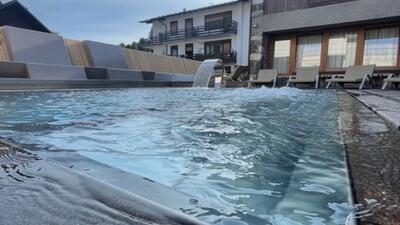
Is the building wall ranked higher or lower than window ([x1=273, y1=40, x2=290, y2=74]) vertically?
higher

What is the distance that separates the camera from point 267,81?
438 inches

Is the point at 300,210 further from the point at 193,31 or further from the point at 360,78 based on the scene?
the point at 193,31

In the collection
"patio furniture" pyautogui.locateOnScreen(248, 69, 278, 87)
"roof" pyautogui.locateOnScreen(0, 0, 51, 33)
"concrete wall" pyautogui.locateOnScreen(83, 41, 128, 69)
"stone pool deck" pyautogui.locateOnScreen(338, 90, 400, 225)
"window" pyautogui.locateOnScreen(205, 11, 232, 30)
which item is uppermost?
"window" pyautogui.locateOnScreen(205, 11, 232, 30)

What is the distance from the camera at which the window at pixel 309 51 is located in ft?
38.8

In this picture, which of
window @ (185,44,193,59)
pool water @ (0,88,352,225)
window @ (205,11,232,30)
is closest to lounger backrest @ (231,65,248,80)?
pool water @ (0,88,352,225)

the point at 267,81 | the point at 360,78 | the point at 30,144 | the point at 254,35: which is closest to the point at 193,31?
the point at 254,35

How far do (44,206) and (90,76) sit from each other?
7.33 m

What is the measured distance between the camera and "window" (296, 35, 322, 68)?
38.8ft

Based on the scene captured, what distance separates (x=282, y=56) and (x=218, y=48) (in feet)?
48.8

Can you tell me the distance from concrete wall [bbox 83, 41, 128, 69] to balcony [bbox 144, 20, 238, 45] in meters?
16.7

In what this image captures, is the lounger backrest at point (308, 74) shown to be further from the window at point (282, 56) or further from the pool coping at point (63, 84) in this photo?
the pool coping at point (63, 84)

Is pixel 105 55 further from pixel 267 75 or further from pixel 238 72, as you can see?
pixel 238 72

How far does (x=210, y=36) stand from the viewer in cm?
2633

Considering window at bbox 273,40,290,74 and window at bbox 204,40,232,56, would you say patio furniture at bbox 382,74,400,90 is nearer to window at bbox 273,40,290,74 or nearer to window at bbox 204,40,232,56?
window at bbox 273,40,290,74
